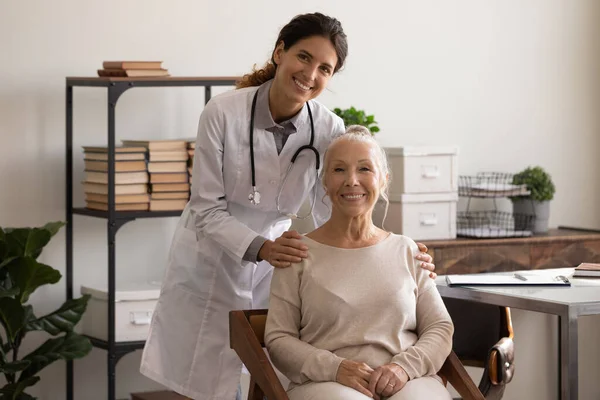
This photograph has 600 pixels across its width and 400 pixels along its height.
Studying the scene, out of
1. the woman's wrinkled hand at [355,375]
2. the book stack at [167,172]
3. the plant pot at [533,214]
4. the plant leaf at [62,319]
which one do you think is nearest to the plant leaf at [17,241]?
the plant leaf at [62,319]

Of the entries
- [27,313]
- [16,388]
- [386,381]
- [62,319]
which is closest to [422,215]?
[62,319]

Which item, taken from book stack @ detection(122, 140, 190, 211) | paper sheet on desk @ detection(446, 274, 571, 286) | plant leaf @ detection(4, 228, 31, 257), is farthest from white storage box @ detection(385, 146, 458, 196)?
plant leaf @ detection(4, 228, 31, 257)

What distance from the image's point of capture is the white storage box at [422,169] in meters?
3.92

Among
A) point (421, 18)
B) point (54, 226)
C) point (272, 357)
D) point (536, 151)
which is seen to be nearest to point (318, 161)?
point (272, 357)

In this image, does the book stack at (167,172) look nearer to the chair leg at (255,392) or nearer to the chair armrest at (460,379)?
the chair leg at (255,392)

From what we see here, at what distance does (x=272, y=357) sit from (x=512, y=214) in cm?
242

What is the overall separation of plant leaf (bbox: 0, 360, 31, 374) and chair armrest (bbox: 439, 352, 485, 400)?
1.62 meters

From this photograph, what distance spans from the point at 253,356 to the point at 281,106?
0.64 meters

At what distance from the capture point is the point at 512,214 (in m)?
4.41

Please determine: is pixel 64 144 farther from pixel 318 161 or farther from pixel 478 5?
pixel 478 5

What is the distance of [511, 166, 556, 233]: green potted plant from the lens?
432 cm

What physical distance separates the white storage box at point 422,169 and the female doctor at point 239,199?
4.36 ft

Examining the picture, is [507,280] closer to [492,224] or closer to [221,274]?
[221,274]

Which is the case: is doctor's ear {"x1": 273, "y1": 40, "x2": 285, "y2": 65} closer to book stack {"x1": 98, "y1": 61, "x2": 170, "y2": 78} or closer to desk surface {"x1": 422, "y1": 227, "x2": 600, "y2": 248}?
book stack {"x1": 98, "y1": 61, "x2": 170, "y2": 78}
